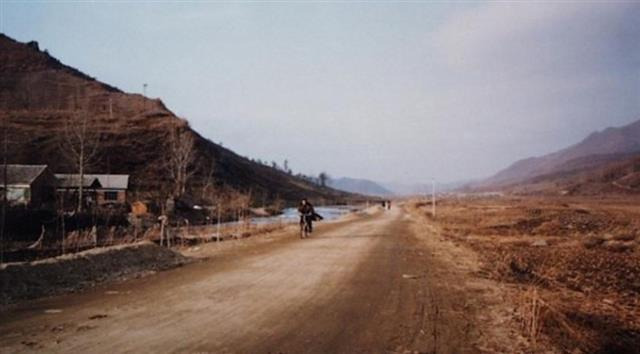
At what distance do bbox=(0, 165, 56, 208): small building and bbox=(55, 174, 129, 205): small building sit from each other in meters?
2.12

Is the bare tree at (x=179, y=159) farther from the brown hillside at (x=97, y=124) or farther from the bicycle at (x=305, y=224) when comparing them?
the bicycle at (x=305, y=224)

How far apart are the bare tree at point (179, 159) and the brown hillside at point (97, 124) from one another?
170cm

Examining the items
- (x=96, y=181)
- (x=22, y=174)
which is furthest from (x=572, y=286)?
(x=96, y=181)

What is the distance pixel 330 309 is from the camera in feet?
36.1

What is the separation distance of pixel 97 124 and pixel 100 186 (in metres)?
42.2

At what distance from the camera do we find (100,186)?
73.1 metres

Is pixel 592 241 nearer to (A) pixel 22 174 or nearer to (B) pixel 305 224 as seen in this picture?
(B) pixel 305 224

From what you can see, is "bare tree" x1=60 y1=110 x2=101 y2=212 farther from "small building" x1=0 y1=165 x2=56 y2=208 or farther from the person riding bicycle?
the person riding bicycle

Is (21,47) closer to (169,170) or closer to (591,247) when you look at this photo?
(169,170)

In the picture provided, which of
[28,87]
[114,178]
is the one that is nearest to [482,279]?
[114,178]

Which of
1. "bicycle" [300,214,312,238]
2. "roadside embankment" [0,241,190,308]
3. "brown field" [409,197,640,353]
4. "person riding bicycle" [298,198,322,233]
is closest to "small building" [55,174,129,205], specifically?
"bicycle" [300,214,312,238]

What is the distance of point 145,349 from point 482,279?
10.4 meters

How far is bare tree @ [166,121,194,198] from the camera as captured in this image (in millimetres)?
86931

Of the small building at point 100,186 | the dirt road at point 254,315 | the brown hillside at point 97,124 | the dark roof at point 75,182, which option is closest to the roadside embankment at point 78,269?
the dirt road at point 254,315
